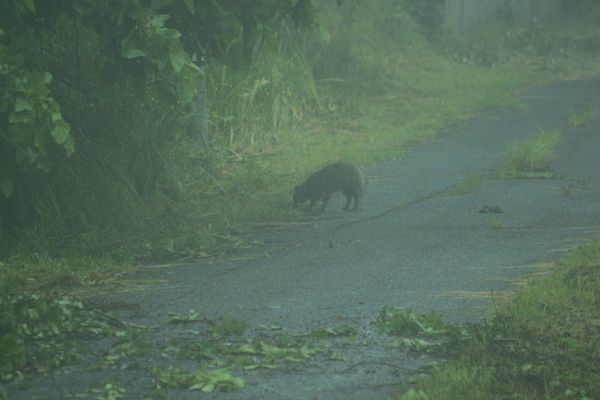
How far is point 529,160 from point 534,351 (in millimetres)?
8626

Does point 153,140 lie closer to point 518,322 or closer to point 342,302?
point 342,302

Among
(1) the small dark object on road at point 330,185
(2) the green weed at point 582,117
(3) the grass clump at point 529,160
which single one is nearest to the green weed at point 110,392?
(1) the small dark object on road at point 330,185

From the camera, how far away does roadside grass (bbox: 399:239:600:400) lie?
5688 millimetres

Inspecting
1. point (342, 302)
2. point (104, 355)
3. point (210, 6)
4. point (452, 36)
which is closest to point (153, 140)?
point (210, 6)

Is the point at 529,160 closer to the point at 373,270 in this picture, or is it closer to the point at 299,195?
the point at 299,195

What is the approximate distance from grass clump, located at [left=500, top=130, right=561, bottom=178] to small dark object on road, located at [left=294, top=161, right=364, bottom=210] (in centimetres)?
232

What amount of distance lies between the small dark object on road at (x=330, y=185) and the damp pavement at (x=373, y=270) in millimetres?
225

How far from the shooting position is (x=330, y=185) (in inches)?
503

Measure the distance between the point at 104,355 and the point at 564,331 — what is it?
8.51ft

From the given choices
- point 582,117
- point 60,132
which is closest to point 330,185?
point 60,132

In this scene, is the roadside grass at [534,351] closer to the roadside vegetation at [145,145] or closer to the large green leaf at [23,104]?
the roadside vegetation at [145,145]

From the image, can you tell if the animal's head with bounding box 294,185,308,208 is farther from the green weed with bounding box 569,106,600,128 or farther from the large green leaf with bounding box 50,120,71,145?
the green weed with bounding box 569,106,600,128

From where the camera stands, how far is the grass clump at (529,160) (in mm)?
14219

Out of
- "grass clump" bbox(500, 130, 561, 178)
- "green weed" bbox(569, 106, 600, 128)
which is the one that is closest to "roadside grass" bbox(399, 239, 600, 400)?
"grass clump" bbox(500, 130, 561, 178)
